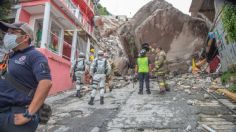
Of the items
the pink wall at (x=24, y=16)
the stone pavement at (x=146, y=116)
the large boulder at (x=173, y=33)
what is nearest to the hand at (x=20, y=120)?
the stone pavement at (x=146, y=116)

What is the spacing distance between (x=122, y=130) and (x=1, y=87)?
3447mm

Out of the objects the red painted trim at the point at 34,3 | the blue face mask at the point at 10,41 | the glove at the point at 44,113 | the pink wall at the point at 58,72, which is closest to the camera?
the blue face mask at the point at 10,41

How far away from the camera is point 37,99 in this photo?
8.14 feet

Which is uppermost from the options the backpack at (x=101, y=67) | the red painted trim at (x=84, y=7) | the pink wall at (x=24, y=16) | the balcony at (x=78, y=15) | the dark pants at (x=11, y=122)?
the red painted trim at (x=84, y=7)

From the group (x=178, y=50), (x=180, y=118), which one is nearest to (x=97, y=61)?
(x=180, y=118)

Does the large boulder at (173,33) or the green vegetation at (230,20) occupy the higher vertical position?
the large boulder at (173,33)

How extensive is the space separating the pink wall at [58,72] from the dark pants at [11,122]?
9.08 metres

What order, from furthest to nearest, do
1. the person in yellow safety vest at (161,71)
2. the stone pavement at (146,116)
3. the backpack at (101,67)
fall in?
the person in yellow safety vest at (161,71) < the backpack at (101,67) < the stone pavement at (146,116)

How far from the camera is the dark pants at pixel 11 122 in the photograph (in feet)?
8.10

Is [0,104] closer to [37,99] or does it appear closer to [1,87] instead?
[1,87]

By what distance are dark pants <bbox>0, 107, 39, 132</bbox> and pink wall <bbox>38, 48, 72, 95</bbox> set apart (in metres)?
9.08

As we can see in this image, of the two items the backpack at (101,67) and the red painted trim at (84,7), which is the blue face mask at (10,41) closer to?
the backpack at (101,67)

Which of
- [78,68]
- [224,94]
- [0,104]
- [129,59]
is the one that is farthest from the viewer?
[129,59]

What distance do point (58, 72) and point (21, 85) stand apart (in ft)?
34.7
